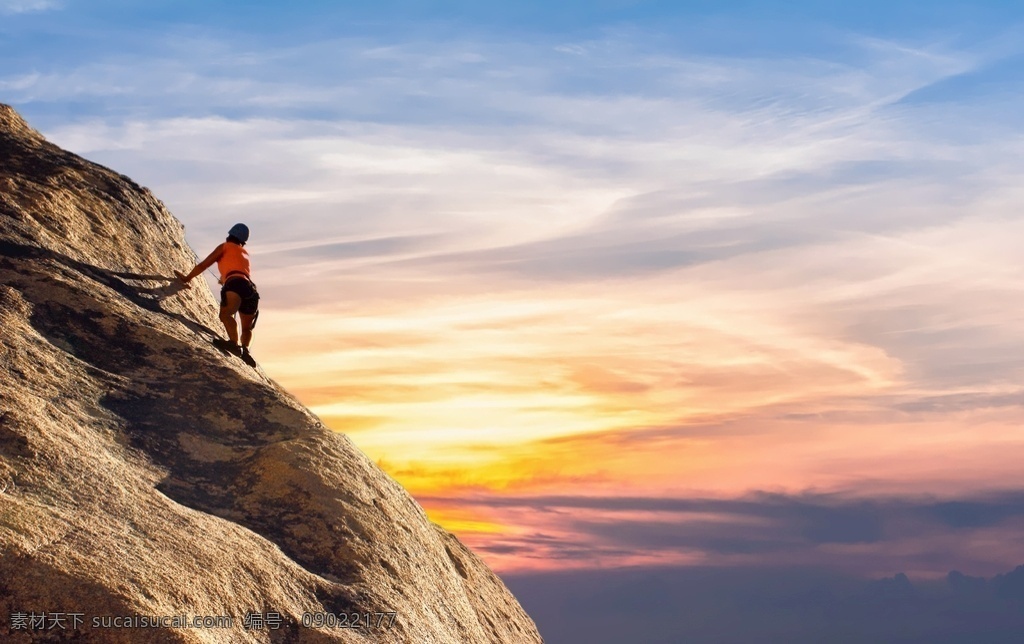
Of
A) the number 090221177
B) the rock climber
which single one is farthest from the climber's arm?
the number 090221177

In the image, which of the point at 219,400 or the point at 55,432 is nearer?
the point at 55,432

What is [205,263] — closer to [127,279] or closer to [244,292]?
[244,292]

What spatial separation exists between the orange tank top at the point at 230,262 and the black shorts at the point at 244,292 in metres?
0.17

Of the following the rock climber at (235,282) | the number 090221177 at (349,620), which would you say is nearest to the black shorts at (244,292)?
the rock climber at (235,282)

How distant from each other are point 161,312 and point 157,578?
7469 mm

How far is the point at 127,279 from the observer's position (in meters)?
18.3

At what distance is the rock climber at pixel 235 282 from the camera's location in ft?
63.9

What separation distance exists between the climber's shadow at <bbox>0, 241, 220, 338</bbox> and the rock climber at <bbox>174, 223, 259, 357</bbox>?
0.36 m

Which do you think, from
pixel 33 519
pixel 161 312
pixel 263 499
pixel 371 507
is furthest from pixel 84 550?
pixel 161 312

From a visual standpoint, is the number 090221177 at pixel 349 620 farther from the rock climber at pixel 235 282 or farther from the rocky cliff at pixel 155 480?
the rock climber at pixel 235 282

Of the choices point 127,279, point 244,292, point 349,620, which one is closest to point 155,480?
point 349,620

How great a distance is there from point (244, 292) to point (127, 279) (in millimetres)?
2110

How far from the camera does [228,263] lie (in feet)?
64.8

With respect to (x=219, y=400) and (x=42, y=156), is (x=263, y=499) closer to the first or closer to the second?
(x=219, y=400)
